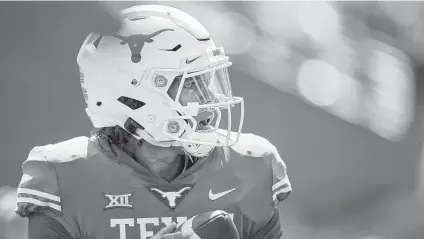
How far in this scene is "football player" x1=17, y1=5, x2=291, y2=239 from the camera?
1.67m

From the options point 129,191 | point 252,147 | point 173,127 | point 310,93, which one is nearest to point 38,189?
point 129,191

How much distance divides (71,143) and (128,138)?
0.11 meters

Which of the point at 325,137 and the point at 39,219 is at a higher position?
the point at 39,219

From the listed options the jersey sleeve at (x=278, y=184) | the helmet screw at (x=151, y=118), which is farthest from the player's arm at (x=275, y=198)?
the helmet screw at (x=151, y=118)

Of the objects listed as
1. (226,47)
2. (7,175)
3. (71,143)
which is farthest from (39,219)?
(226,47)

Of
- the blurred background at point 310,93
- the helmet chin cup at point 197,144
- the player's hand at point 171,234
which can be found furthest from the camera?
the blurred background at point 310,93

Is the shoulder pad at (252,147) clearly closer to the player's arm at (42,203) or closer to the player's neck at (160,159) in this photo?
the player's neck at (160,159)

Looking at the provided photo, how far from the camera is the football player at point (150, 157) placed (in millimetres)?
1666

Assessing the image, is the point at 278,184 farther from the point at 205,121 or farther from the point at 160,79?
the point at 160,79

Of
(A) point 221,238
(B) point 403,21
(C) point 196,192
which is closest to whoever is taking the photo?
(A) point 221,238

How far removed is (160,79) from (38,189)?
0.96 ft

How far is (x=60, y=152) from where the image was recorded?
1.71 metres

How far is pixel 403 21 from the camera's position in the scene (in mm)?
3102

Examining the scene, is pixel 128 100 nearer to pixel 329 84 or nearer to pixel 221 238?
pixel 221 238
